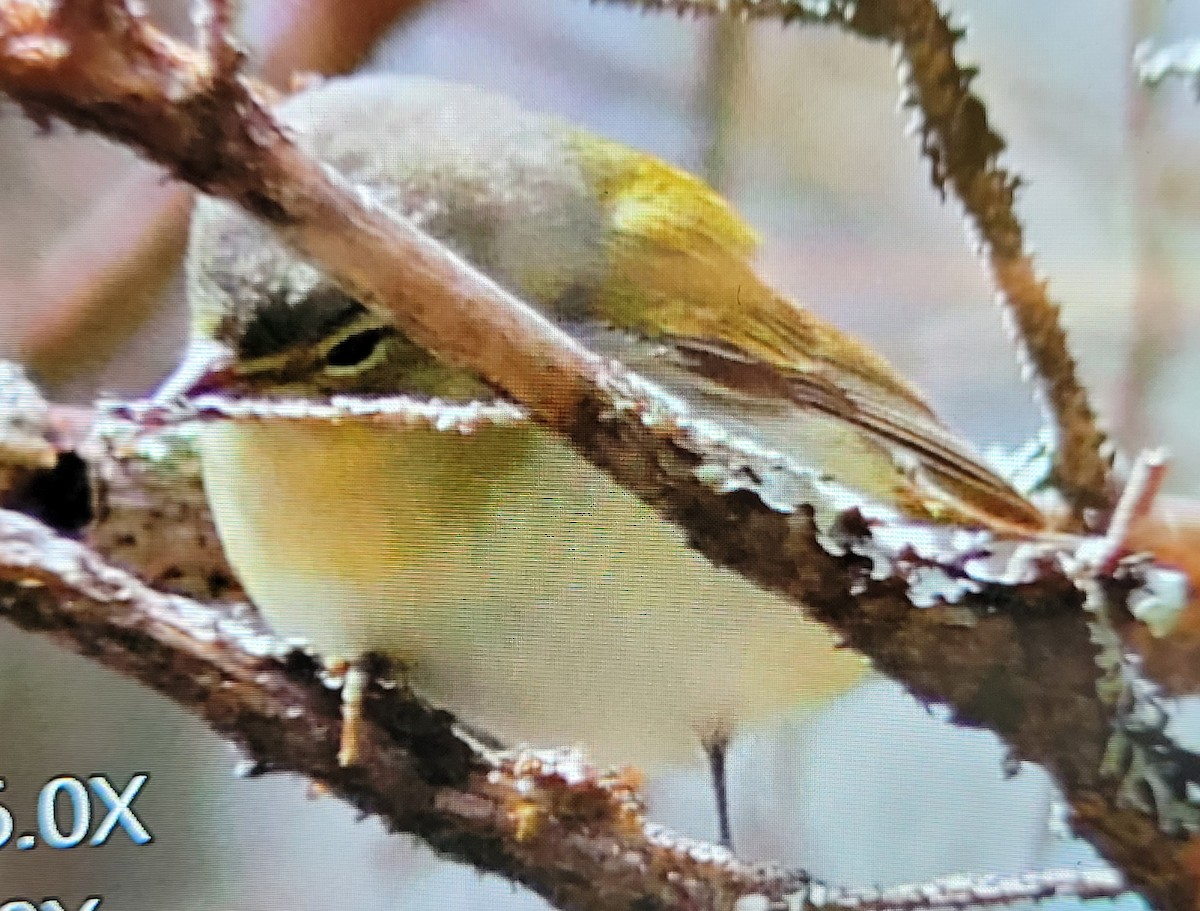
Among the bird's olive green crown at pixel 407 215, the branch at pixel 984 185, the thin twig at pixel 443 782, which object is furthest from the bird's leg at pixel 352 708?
the branch at pixel 984 185

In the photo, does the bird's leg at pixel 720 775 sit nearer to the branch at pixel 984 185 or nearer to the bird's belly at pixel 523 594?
the bird's belly at pixel 523 594

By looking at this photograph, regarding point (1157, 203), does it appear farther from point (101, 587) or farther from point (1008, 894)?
point (101, 587)

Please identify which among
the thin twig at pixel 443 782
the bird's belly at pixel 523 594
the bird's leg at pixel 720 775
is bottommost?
the thin twig at pixel 443 782

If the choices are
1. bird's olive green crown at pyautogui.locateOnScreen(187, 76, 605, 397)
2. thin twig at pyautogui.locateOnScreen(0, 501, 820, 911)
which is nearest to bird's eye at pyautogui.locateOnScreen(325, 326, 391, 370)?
bird's olive green crown at pyautogui.locateOnScreen(187, 76, 605, 397)

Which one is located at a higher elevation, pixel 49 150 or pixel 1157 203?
pixel 1157 203

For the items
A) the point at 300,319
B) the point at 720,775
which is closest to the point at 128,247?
the point at 300,319

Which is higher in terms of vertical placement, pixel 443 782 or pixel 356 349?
pixel 356 349

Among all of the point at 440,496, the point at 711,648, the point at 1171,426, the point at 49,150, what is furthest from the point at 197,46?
the point at 1171,426

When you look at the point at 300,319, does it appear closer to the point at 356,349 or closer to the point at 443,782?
the point at 356,349
